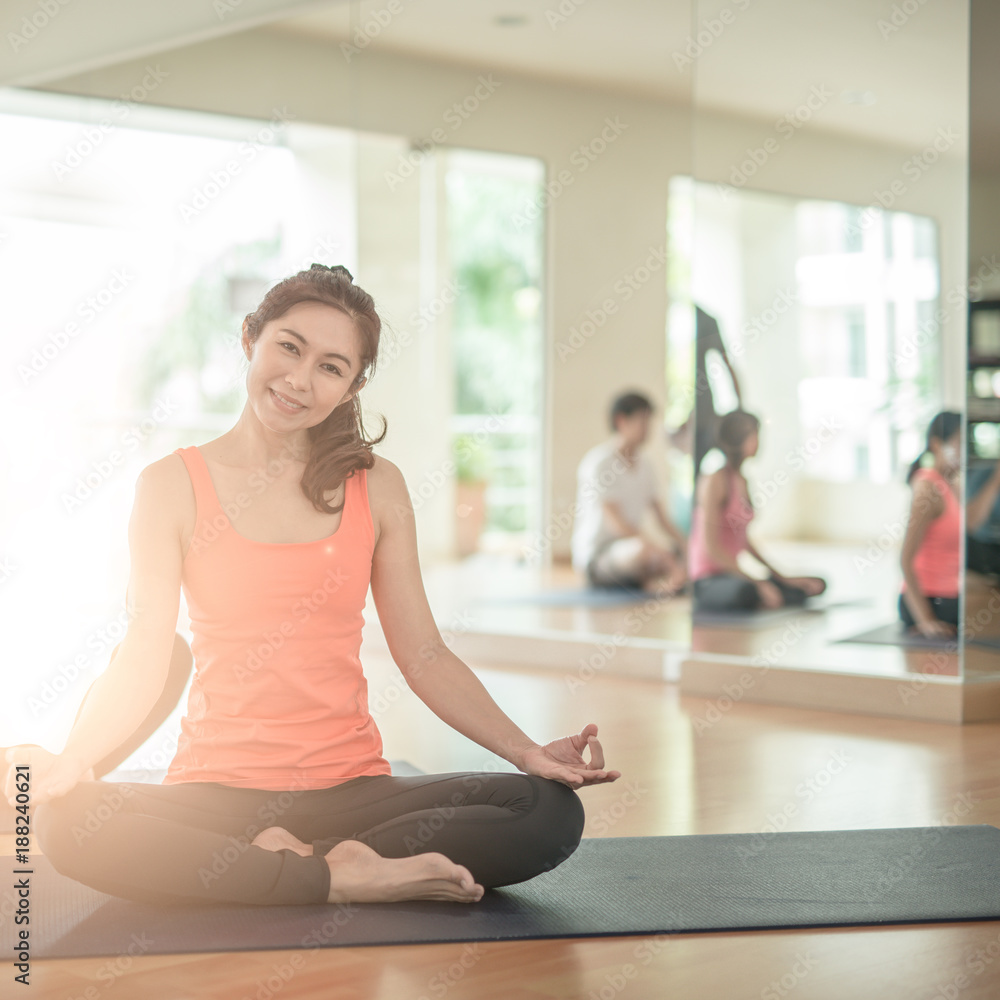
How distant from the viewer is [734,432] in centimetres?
447

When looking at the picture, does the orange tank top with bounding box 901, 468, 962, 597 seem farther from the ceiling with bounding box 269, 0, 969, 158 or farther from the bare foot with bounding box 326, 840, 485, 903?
the bare foot with bounding box 326, 840, 485, 903

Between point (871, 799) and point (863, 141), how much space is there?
2185 mm

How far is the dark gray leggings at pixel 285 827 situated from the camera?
1.88 meters

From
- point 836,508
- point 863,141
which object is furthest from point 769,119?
point 836,508

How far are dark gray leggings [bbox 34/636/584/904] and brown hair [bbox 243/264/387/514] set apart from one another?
409mm

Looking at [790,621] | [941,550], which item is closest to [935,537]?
[941,550]

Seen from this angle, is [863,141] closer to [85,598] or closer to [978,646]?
[978,646]

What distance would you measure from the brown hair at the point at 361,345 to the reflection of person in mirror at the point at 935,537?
228 centimetres

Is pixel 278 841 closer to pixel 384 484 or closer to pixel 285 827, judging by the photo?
pixel 285 827

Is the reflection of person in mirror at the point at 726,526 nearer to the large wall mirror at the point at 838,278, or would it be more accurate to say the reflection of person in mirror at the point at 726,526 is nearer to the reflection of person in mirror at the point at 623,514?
the large wall mirror at the point at 838,278

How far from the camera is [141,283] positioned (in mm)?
5457

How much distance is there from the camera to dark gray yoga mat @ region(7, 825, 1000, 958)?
188 cm

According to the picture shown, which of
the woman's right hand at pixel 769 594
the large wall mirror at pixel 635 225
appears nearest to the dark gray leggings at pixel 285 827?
the large wall mirror at pixel 635 225

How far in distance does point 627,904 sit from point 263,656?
0.67m
